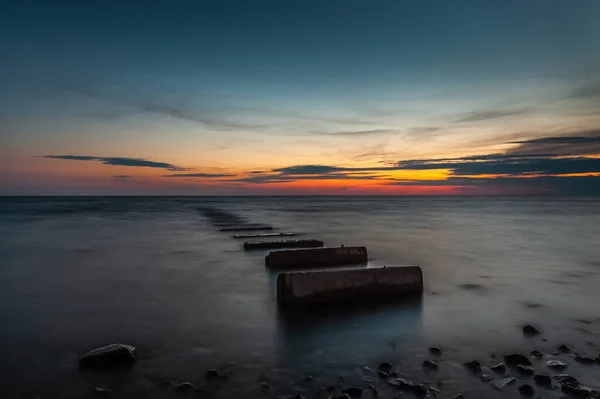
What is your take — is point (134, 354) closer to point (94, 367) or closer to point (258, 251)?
point (94, 367)

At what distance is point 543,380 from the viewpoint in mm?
4957

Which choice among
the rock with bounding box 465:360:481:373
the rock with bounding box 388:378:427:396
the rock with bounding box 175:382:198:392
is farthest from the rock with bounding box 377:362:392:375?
the rock with bounding box 175:382:198:392

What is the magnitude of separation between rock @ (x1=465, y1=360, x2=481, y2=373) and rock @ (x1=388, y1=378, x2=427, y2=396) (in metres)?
0.93

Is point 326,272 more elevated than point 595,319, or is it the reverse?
point 326,272

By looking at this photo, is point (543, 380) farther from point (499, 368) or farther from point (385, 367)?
point (385, 367)

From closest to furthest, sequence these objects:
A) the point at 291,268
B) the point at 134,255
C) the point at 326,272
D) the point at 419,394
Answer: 1. the point at 419,394
2. the point at 326,272
3. the point at 291,268
4. the point at 134,255

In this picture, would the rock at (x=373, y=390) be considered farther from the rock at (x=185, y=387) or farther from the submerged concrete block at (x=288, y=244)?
the submerged concrete block at (x=288, y=244)

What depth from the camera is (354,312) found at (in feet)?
25.8

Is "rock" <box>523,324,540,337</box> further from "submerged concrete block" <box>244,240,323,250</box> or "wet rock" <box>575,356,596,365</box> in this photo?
"submerged concrete block" <box>244,240,323,250</box>

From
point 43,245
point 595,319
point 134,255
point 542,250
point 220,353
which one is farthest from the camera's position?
point 43,245

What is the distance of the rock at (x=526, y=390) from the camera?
4.71 metres

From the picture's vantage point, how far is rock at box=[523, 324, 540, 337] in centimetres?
688

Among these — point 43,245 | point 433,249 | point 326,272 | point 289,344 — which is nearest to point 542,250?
point 433,249

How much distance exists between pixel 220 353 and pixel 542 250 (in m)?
16.8
